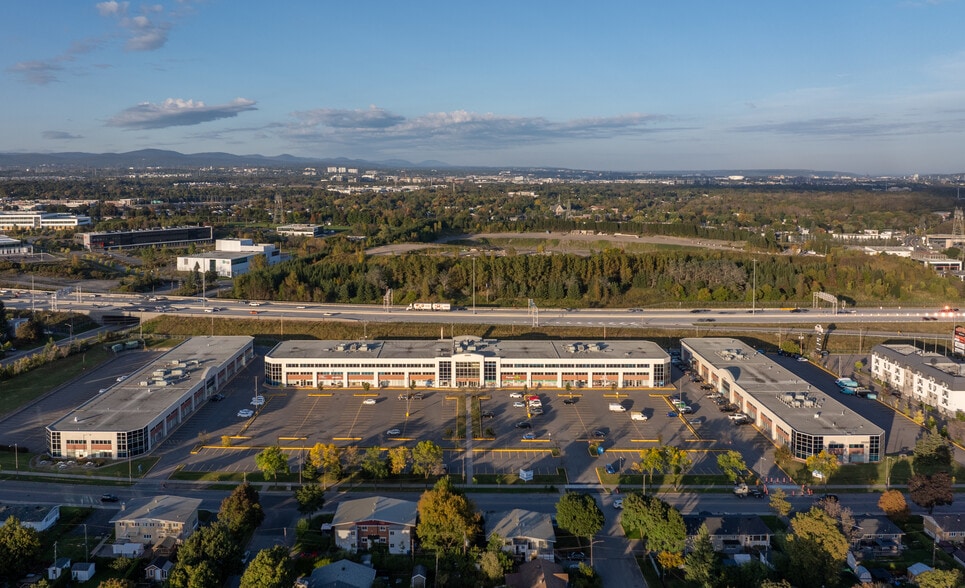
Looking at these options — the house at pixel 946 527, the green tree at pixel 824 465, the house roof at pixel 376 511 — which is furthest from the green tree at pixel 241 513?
the house at pixel 946 527

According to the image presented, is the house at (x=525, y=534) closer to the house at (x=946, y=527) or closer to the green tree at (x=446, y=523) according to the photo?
the green tree at (x=446, y=523)

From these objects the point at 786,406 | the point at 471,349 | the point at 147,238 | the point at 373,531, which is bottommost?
the point at 373,531

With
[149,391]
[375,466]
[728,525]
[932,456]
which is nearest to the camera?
[728,525]

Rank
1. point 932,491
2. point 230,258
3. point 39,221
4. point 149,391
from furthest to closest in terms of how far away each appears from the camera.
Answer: point 39,221
point 230,258
point 149,391
point 932,491

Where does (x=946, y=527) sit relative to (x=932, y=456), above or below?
below

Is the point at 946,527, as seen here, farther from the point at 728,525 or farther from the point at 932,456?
the point at 728,525

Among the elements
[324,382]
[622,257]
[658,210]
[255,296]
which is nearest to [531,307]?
[622,257]

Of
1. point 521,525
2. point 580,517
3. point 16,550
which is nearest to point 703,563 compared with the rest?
point 580,517
